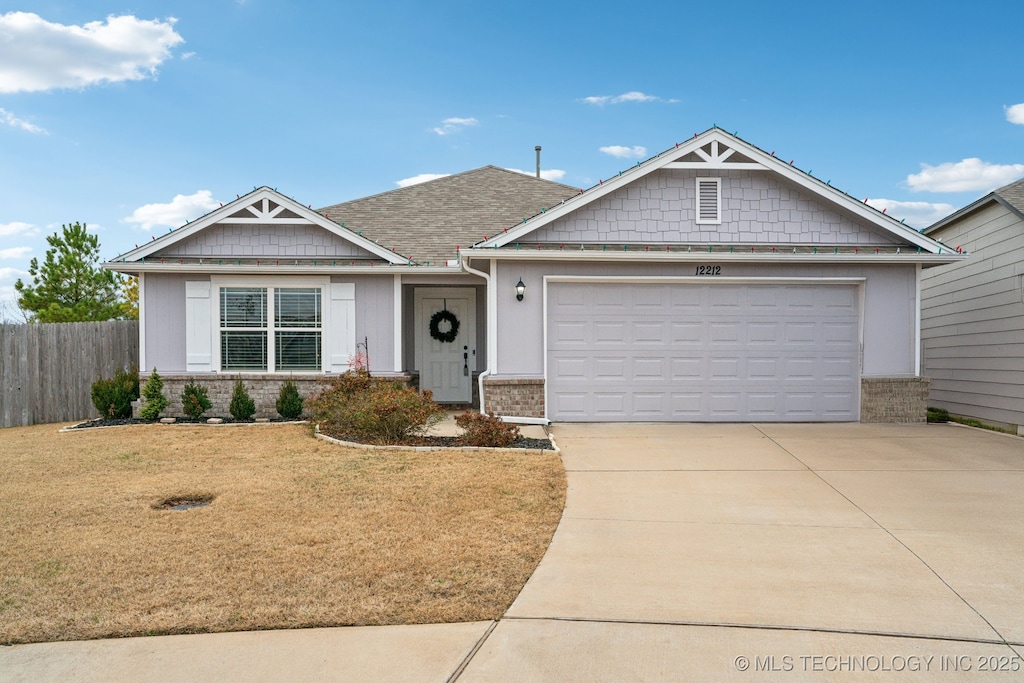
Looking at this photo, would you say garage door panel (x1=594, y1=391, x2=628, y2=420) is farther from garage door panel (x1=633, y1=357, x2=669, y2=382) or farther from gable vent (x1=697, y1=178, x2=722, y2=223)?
gable vent (x1=697, y1=178, x2=722, y2=223)

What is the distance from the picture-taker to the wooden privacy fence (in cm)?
1355

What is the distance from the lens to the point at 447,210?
52.5 ft

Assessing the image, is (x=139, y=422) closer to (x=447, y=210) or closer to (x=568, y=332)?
(x=568, y=332)

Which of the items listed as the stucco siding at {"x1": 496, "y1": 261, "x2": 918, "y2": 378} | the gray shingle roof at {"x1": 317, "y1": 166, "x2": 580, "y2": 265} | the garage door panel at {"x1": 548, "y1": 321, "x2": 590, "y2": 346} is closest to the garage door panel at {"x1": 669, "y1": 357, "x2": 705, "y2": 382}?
the stucco siding at {"x1": 496, "y1": 261, "x2": 918, "y2": 378}

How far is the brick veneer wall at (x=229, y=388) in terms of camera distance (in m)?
12.4

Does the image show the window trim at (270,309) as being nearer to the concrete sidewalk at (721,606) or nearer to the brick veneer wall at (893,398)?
the concrete sidewalk at (721,606)

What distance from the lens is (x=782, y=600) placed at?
→ 13.9ft

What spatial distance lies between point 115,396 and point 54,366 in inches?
91.2

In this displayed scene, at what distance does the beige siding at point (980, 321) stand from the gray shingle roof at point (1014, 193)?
0.18 metres

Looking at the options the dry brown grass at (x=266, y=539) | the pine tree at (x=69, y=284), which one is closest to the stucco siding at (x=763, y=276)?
the dry brown grass at (x=266, y=539)

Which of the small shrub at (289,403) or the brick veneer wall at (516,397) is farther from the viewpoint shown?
the small shrub at (289,403)

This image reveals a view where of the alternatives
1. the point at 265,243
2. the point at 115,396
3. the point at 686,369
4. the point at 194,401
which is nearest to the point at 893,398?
the point at 686,369

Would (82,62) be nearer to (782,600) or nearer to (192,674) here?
(192,674)

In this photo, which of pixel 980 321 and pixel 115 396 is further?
pixel 980 321
